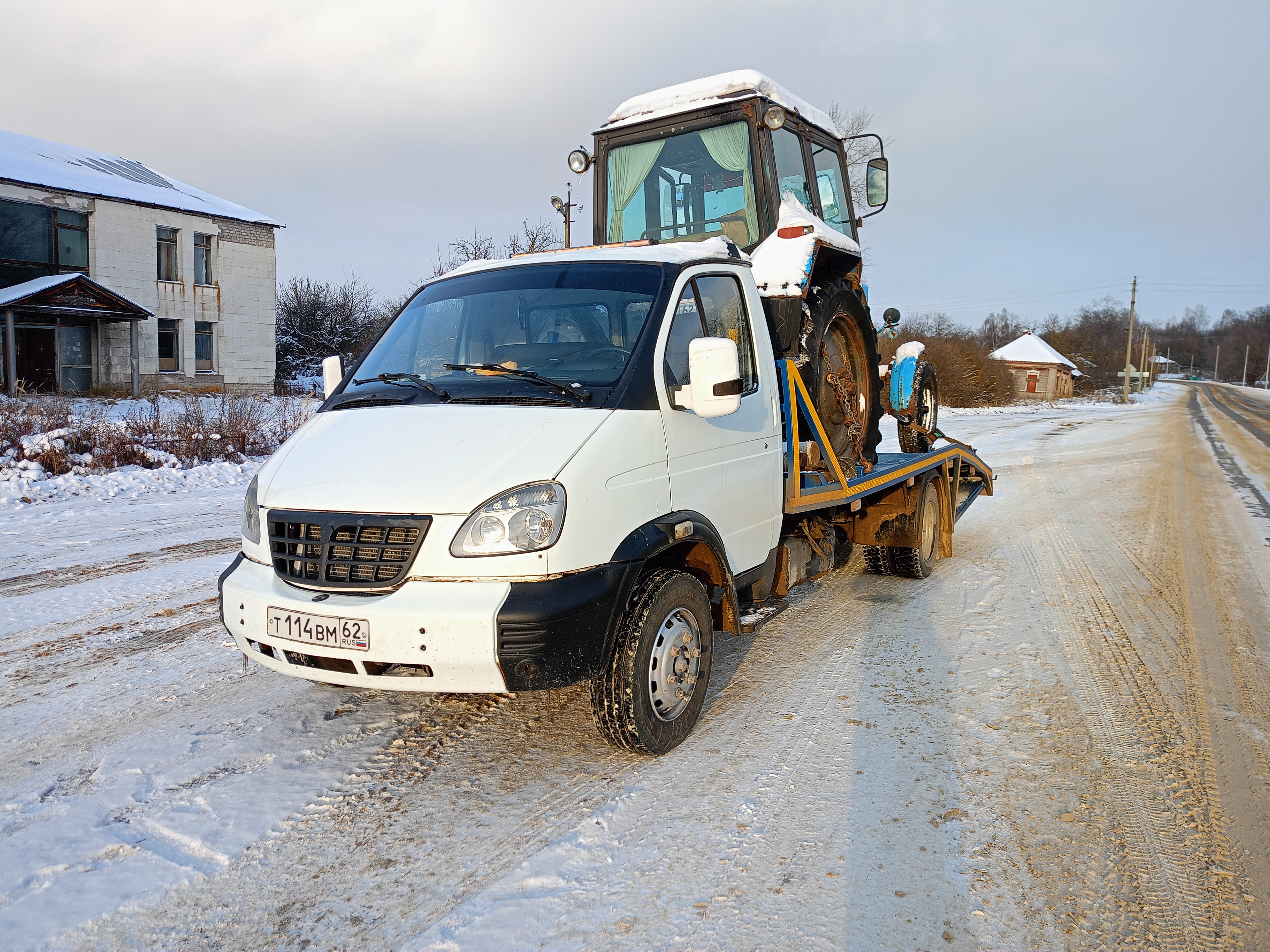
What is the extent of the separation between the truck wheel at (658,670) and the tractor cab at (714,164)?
3022 millimetres

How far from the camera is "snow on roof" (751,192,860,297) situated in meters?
5.11

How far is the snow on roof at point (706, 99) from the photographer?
235 inches

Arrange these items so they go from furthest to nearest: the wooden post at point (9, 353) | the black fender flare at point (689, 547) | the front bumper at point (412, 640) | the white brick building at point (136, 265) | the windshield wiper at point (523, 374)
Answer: the white brick building at point (136, 265) → the wooden post at point (9, 353) → the windshield wiper at point (523, 374) → the black fender flare at point (689, 547) → the front bumper at point (412, 640)

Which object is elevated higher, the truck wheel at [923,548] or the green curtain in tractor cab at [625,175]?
the green curtain in tractor cab at [625,175]

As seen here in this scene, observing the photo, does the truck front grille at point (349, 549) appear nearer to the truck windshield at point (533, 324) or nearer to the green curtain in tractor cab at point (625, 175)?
the truck windshield at point (533, 324)

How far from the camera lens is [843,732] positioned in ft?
12.7

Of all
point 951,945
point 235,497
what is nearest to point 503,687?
point 951,945

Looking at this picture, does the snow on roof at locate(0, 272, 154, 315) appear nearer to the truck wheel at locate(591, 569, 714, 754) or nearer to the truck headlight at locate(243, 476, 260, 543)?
the truck headlight at locate(243, 476, 260, 543)

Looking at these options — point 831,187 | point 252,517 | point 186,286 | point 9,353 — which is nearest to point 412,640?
point 252,517

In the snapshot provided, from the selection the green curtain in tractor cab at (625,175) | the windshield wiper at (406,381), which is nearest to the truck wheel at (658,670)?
the windshield wiper at (406,381)

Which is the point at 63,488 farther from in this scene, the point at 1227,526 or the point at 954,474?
the point at 1227,526

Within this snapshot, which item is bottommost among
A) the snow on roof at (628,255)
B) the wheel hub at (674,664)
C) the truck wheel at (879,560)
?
the truck wheel at (879,560)

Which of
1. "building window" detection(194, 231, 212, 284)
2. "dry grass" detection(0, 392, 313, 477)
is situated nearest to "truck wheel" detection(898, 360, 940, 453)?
"dry grass" detection(0, 392, 313, 477)

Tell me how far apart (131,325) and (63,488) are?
838 inches
